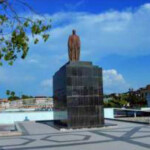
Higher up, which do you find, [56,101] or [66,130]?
[56,101]

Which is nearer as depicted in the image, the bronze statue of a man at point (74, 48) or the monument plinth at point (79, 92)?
the monument plinth at point (79, 92)

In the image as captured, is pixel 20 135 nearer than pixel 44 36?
No

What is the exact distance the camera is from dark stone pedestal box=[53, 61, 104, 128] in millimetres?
16266

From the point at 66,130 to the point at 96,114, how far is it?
2.00 meters

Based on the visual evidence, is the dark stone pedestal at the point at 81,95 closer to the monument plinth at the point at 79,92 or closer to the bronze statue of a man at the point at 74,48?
the monument plinth at the point at 79,92

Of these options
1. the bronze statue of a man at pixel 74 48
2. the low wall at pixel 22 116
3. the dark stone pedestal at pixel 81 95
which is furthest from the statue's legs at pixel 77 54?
the low wall at pixel 22 116

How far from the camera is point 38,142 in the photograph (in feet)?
39.4

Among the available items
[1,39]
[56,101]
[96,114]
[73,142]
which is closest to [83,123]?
[96,114]

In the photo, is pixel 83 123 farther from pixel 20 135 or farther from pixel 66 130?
pixel 20 135

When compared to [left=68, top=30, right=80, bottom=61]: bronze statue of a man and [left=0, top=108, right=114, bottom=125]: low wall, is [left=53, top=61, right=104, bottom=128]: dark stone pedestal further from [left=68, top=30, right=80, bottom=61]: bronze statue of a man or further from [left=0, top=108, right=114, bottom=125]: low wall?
[left=0, top=108, right=114, bottom=125]: low wall

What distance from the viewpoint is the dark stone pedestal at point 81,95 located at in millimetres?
16266

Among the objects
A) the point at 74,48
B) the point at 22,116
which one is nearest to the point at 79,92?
the point at 74,48

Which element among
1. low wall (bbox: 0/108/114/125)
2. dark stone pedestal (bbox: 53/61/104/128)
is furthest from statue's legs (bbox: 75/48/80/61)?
low wall (bbox: 0/108/114/125)

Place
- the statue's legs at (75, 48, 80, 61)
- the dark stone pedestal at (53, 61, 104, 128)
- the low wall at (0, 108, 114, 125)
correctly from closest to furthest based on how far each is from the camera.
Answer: the dark stone pedestal at (53, 61, 104, 128)
the statue's legs at (75, 48, 80, 61)
the low wall at (0, 108, 114, 125)
